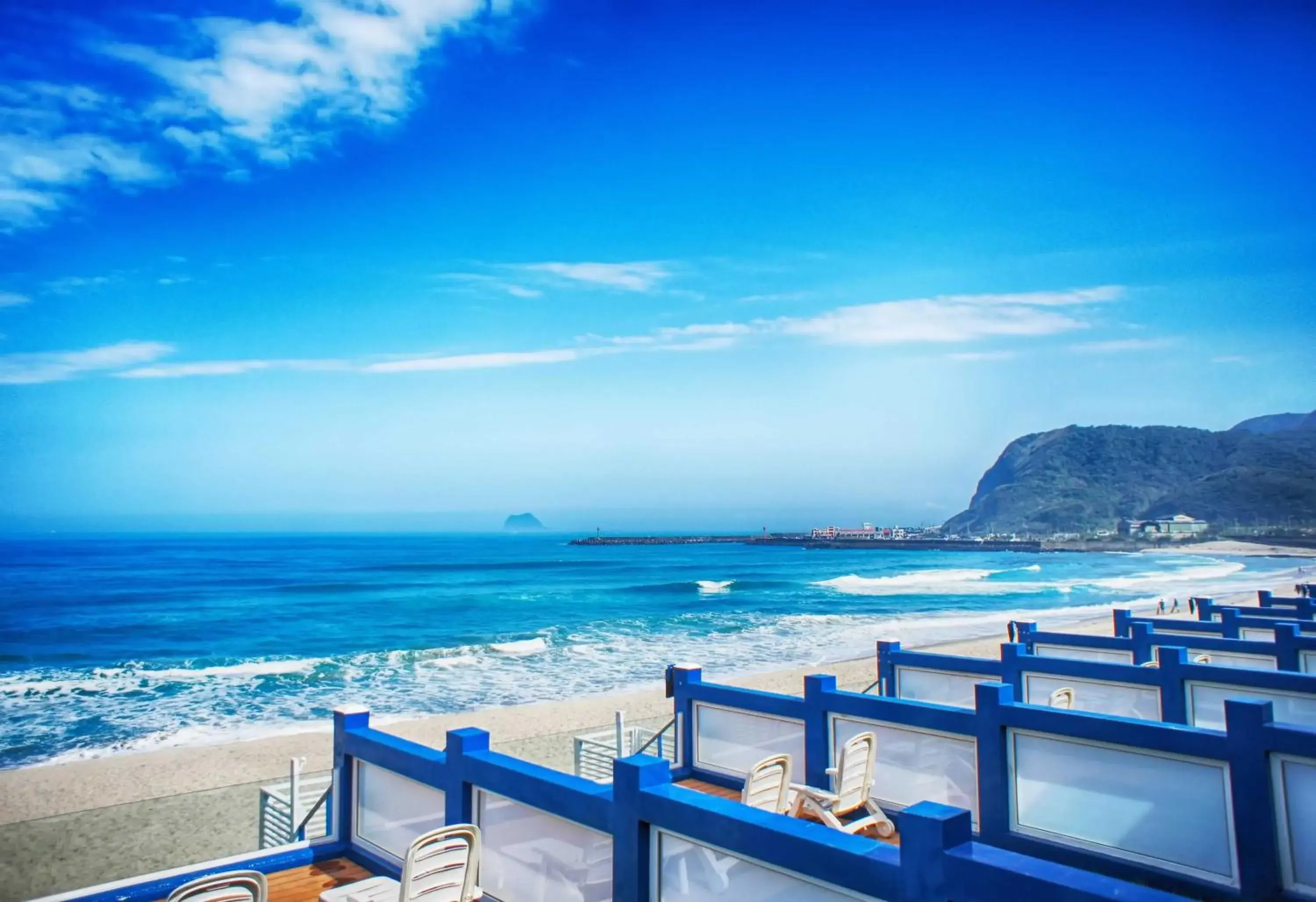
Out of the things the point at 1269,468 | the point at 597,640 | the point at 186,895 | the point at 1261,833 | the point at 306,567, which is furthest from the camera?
the point at 1269,468

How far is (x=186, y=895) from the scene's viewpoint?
14.0ft

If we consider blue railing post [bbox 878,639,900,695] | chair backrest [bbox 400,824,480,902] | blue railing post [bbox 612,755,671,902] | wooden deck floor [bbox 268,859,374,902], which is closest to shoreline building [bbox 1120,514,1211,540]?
blue railing post [bbox 878,639,900,695]

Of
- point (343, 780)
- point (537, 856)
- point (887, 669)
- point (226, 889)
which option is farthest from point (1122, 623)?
point (226, 889)

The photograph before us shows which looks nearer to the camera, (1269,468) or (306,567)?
(306,567)

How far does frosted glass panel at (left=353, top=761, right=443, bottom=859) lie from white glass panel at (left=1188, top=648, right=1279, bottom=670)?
26.3 ft

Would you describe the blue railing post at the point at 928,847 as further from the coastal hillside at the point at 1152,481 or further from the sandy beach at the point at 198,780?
the coastal hillside at the point at 1152,481

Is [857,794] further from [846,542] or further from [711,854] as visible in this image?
→ [846,542]

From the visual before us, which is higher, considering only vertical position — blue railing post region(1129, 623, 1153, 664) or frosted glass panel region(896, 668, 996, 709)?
blue railing post region(1129, 623, 1153, 664)

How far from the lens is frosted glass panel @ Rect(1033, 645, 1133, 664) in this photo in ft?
32.6

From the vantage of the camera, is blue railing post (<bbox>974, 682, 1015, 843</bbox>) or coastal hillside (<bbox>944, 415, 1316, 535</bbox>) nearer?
blue railing post (<bbox>974, 682, 1015, 843</bbox>)

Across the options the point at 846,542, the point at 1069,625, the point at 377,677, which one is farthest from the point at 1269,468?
the point at 377,677

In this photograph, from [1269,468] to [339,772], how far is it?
7163 inches

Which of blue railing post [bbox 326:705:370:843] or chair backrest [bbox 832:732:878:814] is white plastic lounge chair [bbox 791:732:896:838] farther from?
blue railing post [bbox 326:705:370:843]

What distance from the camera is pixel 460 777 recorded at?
5328mm
